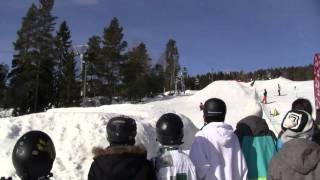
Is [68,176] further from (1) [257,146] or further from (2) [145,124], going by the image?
(1) [257,146]

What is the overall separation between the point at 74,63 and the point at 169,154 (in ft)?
208

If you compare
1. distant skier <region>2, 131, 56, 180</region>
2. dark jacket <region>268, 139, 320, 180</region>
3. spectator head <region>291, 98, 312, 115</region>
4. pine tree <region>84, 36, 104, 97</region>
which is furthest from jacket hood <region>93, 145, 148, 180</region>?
pine tree <region>84, 36, 104, 97</region>

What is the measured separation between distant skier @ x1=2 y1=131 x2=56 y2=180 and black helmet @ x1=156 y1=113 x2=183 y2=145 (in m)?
1.26

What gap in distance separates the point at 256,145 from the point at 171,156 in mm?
1647

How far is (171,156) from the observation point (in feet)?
14.5

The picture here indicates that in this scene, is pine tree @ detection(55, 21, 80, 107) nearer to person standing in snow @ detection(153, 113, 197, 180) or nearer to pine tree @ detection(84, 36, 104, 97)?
pine tree @ detection(84, 36, 104, 97)

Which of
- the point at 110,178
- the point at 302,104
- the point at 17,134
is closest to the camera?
the point at 110,178

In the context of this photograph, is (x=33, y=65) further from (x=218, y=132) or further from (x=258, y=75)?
(x=258, y=75)

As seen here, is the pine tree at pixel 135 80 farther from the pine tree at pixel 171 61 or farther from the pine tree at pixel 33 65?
the pine tree at pixel 171 61

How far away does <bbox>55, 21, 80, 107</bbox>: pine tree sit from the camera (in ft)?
200

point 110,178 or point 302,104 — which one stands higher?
point 302,104

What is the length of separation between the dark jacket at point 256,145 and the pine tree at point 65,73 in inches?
2061

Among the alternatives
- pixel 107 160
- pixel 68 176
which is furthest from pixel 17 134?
pixel 107 160

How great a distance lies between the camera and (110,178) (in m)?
4.10
